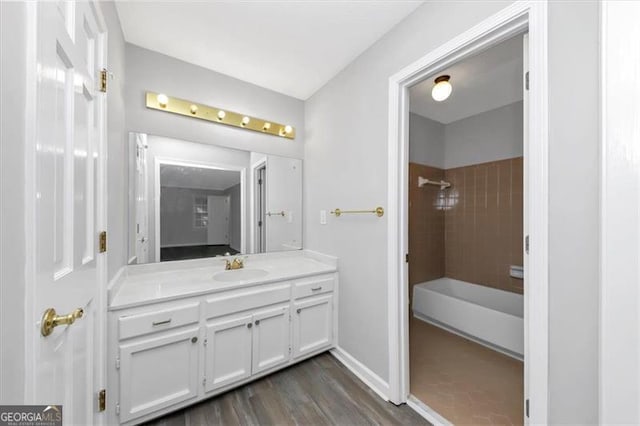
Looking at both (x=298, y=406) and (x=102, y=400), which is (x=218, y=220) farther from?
(x=298, y=406)

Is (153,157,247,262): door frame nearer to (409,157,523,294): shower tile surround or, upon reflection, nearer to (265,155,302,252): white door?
(265,155,302,252): white door

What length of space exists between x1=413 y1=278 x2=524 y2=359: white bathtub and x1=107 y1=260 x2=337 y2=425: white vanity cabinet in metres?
1.47

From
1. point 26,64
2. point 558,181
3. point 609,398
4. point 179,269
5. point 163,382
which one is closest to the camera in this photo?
point 26,64

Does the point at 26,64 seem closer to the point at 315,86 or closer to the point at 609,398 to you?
the point at 609,398

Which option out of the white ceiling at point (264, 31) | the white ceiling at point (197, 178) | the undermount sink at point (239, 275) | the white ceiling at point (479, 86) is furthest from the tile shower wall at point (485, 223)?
the white ceiling at point (197, 178)

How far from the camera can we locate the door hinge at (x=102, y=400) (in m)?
1.21

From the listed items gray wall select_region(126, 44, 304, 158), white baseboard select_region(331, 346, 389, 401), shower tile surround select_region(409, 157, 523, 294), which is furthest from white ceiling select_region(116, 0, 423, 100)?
white baseboard select_region(331, 346, 389, 401)

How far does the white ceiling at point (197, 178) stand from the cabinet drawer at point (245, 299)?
1.06 meters

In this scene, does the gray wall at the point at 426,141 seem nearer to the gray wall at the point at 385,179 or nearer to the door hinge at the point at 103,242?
the gray wall at the point at 385,179

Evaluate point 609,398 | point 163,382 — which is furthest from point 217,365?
point 609,398

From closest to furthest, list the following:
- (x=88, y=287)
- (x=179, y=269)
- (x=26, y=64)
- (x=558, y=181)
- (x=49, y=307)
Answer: (x=26, y=64) → (x=49, y=307) → (x=558, y=181) → (x=88, y=287) → (x=179, y=269)

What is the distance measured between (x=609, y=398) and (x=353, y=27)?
2.22 m

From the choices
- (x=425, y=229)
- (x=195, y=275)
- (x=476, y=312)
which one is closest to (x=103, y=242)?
(x=195, y=275)

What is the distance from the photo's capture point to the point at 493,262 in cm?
284
